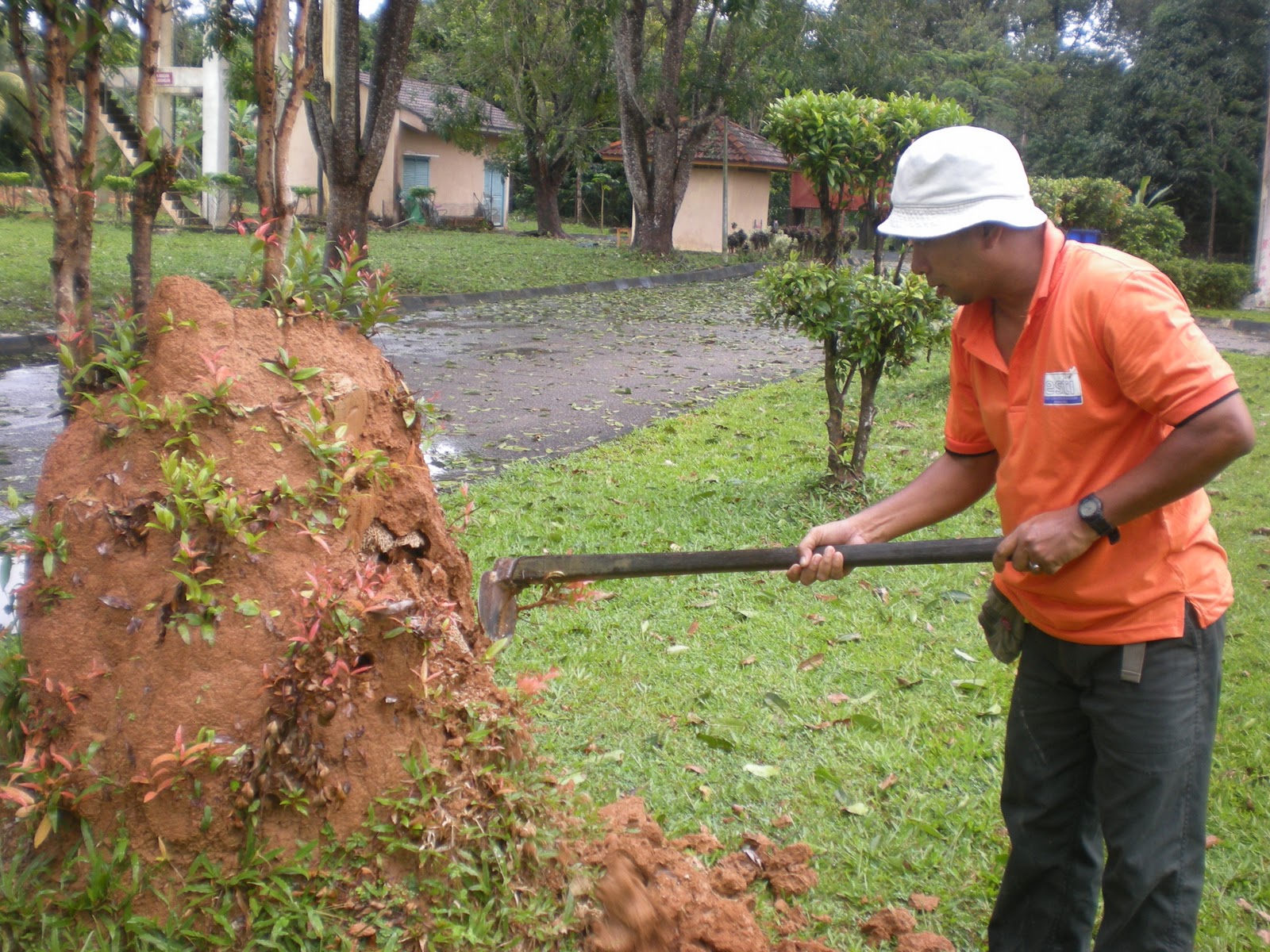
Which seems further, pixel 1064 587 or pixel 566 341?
pixel 566 341

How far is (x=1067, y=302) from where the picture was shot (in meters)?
2.33

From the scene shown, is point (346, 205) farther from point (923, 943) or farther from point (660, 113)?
point (923, 943)

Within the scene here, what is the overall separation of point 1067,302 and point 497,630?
1.77m

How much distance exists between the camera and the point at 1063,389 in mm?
2352

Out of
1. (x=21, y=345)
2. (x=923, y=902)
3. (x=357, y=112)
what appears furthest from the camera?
(x=357, y=112)

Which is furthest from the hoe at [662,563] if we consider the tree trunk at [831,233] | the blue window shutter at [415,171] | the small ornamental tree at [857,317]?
the blue window shutter at [415,171]

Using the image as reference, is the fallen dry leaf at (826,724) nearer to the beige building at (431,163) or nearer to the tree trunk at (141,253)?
the tree trunk at (141,253)

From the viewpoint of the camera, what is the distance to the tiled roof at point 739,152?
32344 mm

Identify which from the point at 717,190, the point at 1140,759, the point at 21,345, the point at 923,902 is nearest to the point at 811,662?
the point at 923,902

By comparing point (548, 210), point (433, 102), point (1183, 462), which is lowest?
point (1183, 462)

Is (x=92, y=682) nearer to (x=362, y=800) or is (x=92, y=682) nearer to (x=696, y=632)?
(x=362, y=800)

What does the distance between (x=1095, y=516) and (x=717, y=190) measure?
104 feet

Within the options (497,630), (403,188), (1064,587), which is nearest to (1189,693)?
(1064,587)

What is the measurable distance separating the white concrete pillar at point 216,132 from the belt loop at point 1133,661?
23.6 meters
